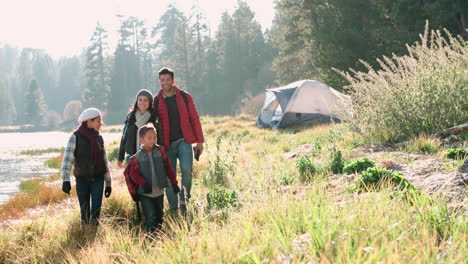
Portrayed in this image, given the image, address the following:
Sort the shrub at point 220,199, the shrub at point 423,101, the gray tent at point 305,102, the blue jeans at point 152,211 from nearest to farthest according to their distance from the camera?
1. the blue jeans at point 152,211
2. the shrub at point 220,199
3. the shrub at point 423,101
4. the gray tent at point 305,102

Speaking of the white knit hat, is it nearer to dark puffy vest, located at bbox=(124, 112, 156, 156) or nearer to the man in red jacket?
dark puffy vest, located at bbox=(124, 112, 156, 156)

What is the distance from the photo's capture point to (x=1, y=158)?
1992 centimetres

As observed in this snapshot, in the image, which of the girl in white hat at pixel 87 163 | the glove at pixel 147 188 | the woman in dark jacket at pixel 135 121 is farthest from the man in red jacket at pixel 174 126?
the girl in white hat at pixel 87 163

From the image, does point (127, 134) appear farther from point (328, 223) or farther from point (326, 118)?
point (326, 118)

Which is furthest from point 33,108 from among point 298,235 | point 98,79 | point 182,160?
point 298,235

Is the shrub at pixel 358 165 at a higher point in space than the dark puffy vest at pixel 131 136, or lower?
lower

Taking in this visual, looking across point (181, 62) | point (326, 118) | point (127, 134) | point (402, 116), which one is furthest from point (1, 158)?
point (181, 62)

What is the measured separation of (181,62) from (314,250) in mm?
54221

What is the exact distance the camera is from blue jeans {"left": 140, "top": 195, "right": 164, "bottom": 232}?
458 cm

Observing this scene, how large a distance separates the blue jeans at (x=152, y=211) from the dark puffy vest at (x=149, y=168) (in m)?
0.21

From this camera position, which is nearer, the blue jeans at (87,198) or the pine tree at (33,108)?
the blue jeans at (87,198)

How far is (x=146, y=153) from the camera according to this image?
4586 millimetres

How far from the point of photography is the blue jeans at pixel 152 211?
458 cm

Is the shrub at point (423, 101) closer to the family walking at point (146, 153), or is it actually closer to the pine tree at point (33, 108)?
the family walking at point (146, 153)
